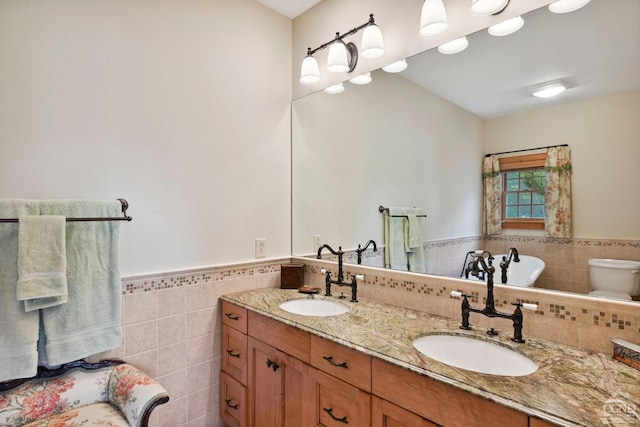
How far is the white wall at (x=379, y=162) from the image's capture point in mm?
1663

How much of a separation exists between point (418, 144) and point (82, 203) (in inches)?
65.6

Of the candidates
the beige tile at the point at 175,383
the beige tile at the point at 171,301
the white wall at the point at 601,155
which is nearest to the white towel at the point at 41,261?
the beige tile at the point at 171,301

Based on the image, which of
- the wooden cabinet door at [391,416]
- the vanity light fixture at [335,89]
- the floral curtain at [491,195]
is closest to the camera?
the wooden cabinet door at [391,416]

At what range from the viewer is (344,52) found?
1.96 m

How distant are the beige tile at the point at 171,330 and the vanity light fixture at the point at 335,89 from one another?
5.33 ft

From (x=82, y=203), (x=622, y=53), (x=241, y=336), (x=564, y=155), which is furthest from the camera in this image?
(x=241, y=336)

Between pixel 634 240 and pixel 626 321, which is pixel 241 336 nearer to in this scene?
pixel 626 321

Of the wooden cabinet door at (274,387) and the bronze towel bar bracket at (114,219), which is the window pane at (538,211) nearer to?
the wooden cabinet door at (274,387)

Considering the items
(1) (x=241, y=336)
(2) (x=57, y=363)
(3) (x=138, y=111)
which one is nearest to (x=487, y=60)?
(3) (x=138, y=111)

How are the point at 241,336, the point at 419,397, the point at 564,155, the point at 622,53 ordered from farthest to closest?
the point at 241,336 < the point at 564,155 < the point at 622,53 < the point at 419,397

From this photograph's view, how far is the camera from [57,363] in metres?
1.35

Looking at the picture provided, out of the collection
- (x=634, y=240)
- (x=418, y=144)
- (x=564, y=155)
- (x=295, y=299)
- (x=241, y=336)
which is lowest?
(x=241, y=336)

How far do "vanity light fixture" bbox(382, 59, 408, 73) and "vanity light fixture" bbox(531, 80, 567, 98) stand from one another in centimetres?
66

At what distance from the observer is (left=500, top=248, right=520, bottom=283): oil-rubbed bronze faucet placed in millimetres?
1421
